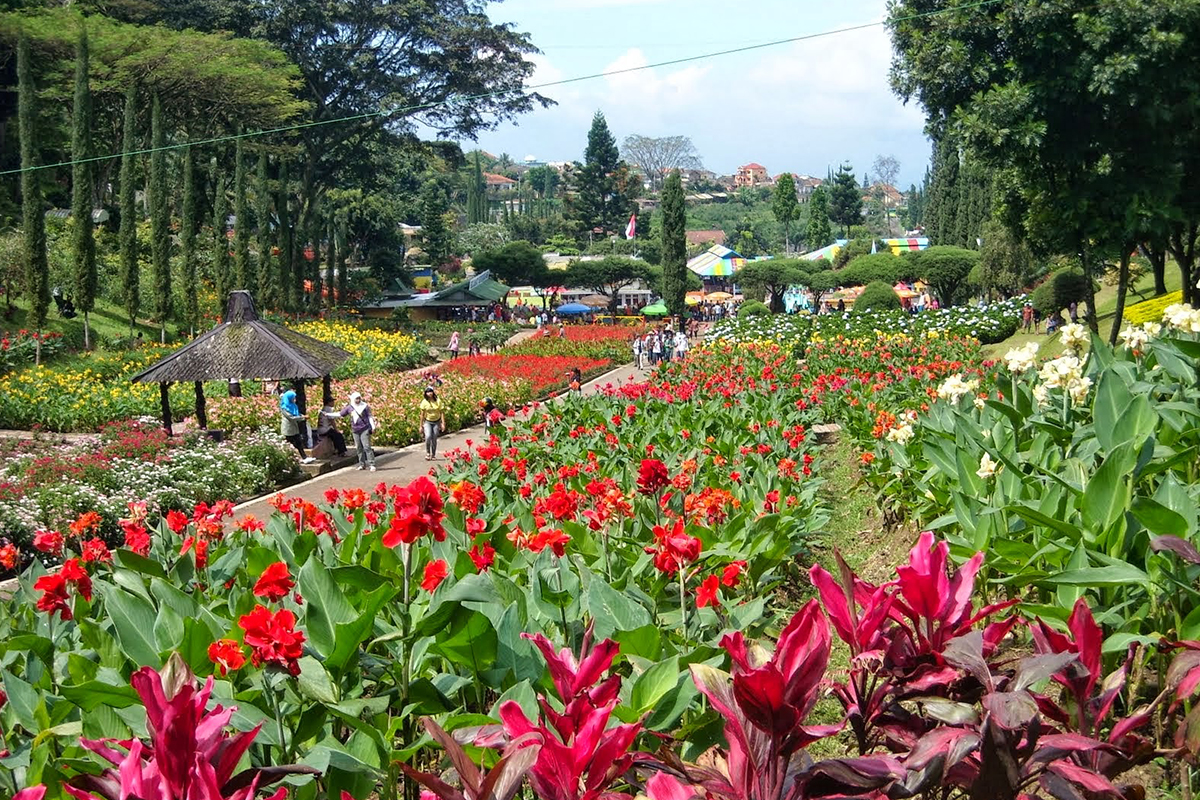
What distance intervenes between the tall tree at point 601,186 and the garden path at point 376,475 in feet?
215

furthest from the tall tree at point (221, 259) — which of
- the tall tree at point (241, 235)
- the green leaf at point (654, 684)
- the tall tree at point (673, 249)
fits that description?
the green leaf at point (654, 684)

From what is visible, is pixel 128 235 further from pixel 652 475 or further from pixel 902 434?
pixel 652 475

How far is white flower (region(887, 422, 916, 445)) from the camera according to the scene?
691 centimetres

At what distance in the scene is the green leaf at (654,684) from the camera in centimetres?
265

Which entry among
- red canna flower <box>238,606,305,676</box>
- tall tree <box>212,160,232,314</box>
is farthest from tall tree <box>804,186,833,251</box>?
red canna flower <box>238,606,305,676</box>

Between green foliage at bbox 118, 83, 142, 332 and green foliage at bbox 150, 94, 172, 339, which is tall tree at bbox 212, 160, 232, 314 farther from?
green foliage at bbox 118, 83, 142, 332

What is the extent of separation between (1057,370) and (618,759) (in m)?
4.34

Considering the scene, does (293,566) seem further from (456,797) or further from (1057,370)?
(1057,370)

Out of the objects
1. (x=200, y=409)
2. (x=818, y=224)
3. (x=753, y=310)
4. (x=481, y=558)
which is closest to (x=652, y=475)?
(x=481, y=558)

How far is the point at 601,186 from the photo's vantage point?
81812 millimetres

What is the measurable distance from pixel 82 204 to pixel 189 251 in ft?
15.7

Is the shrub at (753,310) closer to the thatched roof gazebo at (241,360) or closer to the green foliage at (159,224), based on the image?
the green foliage at (159,224)

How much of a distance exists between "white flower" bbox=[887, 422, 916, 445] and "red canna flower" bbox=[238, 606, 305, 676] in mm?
5204

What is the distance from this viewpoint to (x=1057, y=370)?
5.33 m
